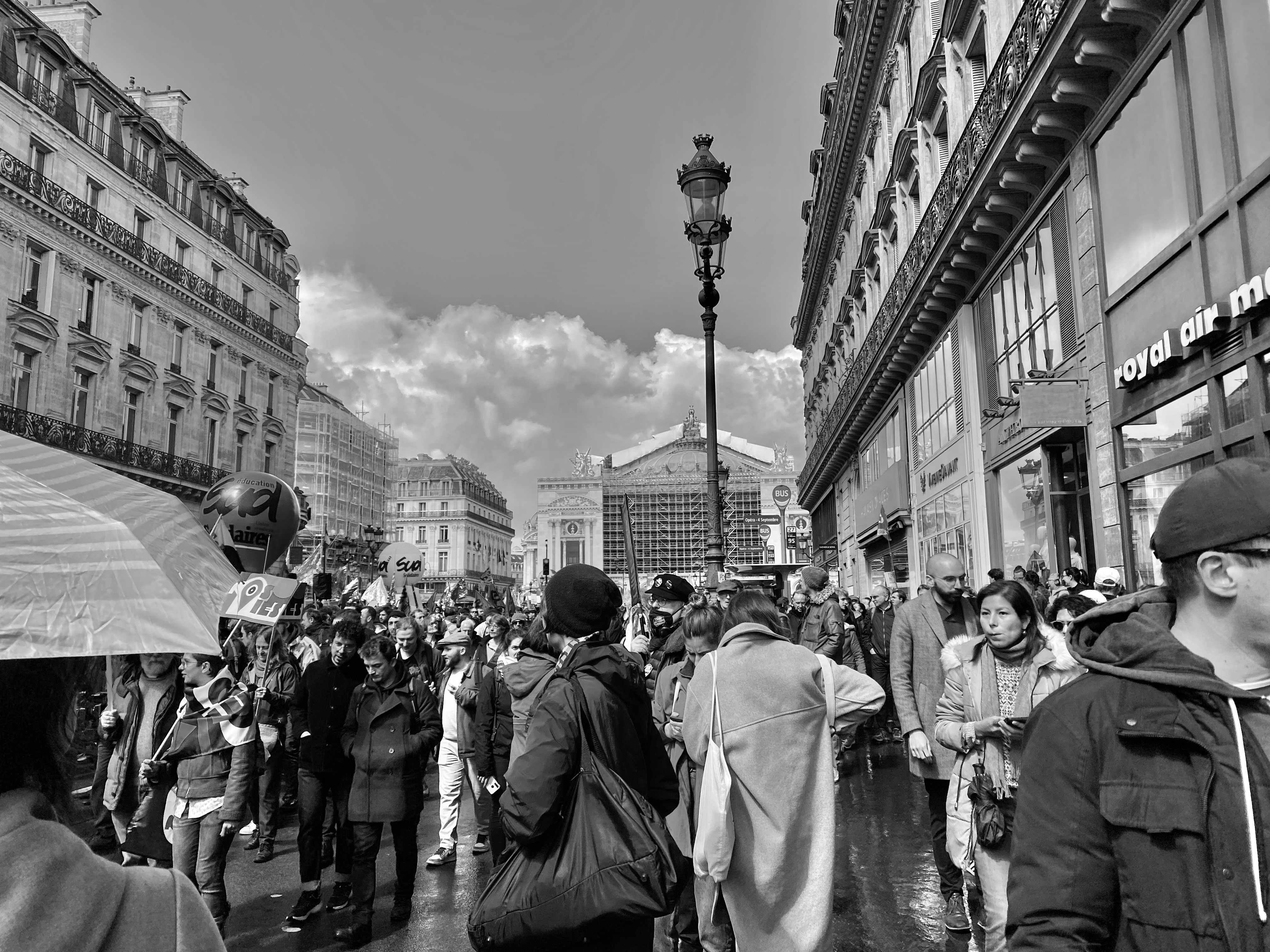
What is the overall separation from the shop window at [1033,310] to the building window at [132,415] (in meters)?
27.2

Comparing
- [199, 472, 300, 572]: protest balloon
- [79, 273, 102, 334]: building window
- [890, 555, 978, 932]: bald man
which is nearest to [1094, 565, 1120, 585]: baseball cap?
[890, 555, 978, 932]: bald man

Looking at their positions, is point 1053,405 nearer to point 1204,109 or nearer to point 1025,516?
point 1025,516

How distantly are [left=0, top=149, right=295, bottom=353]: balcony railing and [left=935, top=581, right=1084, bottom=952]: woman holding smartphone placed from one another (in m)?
29.5

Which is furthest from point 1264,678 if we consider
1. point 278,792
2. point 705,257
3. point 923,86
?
point 923,86

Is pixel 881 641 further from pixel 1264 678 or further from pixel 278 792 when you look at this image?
pixel 1264 678

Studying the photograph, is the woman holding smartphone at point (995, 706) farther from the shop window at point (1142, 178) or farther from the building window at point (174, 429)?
the building window at point (174, 429)

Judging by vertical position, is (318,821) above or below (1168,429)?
below

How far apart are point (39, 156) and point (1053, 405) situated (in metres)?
29.2

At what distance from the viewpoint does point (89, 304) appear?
2920cm

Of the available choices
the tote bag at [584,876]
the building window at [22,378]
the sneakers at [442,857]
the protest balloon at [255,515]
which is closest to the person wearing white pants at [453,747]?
the sneakers at [442,857]

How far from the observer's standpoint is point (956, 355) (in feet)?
57.3

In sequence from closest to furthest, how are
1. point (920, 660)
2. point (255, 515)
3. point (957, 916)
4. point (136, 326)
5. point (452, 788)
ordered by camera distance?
1. point (957, 916)
2. point (920, 660)
3. point (452, 788)
4. point (255, 515)
5. point (136, 326)

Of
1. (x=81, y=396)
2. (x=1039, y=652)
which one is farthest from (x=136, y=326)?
(x=1039, y=652)

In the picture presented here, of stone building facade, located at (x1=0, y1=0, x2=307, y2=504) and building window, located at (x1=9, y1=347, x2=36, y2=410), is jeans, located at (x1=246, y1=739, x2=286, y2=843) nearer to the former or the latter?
stone building facade, located at (x1=0, y1=0, x2=307, y2=504)
